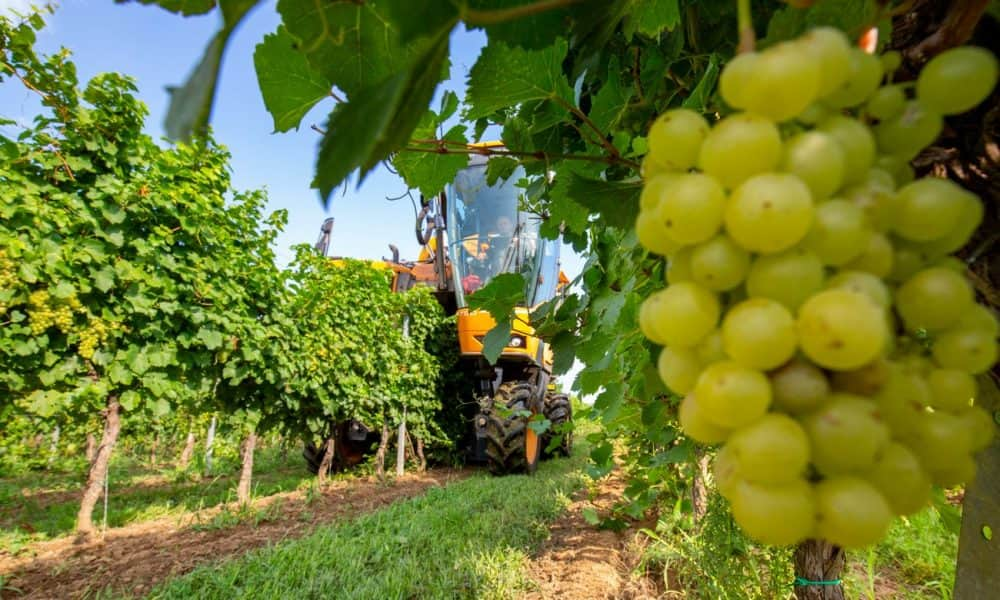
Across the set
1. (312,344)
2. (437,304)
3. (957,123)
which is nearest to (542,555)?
(312,344)

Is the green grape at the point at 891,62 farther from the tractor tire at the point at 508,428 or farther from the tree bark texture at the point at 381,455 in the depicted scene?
the tree bark texture at the point at 381,455

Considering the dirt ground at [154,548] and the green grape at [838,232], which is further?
the dirt ground at [154,548]

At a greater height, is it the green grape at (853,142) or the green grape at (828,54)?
the green grape at (828,54)

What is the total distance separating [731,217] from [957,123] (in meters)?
0.40

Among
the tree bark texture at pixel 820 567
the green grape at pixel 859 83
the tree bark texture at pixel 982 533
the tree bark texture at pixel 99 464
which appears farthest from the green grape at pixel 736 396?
the tree bark texture at pixel 99 464

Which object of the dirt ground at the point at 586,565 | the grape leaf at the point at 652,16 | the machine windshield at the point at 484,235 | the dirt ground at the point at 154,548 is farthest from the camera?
the machine windshield at the point at 484,235

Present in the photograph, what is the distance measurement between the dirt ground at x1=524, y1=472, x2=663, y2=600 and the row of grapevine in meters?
3.60

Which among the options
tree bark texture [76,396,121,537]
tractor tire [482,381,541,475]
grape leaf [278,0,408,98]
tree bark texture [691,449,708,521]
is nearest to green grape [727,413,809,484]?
grape leaf [278,0,408,98]

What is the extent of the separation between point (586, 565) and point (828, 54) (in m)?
4.16

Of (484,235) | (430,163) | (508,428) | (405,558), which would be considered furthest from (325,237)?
(430,163)

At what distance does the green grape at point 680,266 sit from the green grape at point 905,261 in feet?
0.48

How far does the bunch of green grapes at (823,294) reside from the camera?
31cm

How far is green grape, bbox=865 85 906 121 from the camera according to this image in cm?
38

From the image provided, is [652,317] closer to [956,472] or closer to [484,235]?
[956,472]
